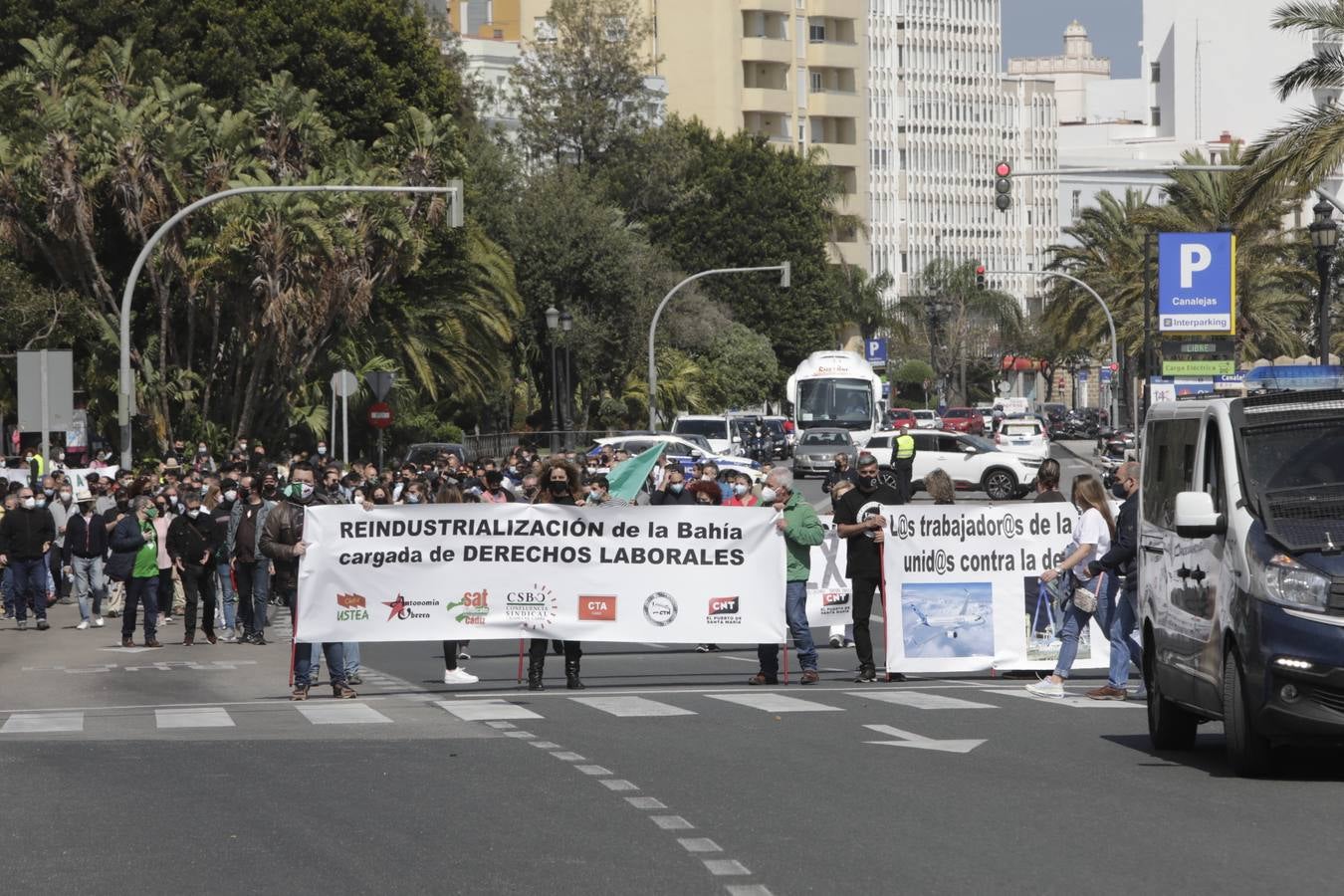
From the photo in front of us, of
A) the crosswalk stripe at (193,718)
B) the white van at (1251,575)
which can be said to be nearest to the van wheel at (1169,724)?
the white van at (1251,575)

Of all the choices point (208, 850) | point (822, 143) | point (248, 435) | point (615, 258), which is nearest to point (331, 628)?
point (208, 850)

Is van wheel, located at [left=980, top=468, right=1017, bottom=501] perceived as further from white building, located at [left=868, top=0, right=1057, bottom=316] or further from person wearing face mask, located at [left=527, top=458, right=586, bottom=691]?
white building, located at [left=868, top=0, right=1057, bottom=316]

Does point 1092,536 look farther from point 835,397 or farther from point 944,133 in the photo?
point 944,133

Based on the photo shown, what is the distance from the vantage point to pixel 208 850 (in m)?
9.95

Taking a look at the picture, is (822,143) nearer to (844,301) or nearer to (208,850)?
(844,301)

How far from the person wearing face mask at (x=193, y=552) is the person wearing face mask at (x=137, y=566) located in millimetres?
253

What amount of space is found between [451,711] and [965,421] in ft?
233

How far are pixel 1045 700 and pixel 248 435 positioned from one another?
3126cm

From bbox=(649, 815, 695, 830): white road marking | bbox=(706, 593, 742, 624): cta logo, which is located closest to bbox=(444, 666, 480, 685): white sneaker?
bbox=(706, 593, 742, 624): cta logo

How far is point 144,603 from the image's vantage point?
25.4 meters

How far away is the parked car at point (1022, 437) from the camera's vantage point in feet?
201

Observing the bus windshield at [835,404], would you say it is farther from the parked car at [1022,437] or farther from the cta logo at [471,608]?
the cta logo at [471,608]

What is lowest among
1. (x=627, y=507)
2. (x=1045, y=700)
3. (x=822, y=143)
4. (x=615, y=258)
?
(x=1045, y=700)

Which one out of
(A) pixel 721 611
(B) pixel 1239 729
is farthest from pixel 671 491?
(B) pixel 1239 729
